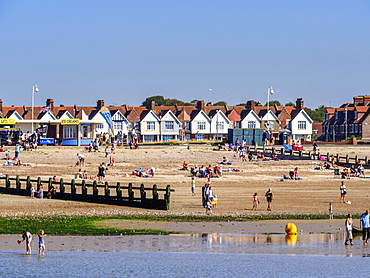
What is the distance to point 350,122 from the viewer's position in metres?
121

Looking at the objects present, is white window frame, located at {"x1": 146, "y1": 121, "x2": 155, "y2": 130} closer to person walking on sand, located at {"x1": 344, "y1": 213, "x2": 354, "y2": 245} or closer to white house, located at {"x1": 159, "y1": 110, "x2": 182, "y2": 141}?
white house, located at {"x1": 159, "y1": 110, "x2": 182, "y2": 141}

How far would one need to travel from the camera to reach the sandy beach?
35969 mm

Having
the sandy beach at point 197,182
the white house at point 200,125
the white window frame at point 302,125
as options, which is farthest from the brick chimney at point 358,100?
the sandy beach at point 197,182

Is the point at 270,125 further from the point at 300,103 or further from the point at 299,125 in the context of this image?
the point at 300,103

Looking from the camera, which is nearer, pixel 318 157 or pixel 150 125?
pixel 318 157

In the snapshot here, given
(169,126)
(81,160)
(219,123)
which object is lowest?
(81,160)

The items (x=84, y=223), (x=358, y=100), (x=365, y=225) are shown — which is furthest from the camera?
(x=358, y=100)

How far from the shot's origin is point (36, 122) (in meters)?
74.8

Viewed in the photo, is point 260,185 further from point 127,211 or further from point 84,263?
point 84,263

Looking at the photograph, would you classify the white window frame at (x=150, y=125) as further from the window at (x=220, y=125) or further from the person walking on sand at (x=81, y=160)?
the person walking on sand at (x=81, y=160)

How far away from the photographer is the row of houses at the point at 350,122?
117438 millimetres

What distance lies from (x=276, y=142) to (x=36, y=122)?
1067 inches

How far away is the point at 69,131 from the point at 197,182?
1097 inches

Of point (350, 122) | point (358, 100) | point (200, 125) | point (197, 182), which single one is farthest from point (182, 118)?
point (197, 182)
